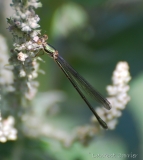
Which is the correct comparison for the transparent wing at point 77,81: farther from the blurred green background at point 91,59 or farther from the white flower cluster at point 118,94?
the blurred green background at point 91,59

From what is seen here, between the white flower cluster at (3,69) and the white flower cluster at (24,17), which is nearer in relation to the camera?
the white flower cluster at (24,17)

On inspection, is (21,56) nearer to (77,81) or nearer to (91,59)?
(77,81)

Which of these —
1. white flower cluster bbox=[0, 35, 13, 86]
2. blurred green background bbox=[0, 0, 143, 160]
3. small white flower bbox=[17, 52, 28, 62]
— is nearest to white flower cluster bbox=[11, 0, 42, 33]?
small white flower bbox=[17, 52, 28, 62]

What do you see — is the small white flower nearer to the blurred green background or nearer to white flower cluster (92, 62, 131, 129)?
white flower cluster (92, 62, 131, 129)

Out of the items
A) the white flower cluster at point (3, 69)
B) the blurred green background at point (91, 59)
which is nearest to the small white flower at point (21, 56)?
the white flower cluster at point (3, 69)

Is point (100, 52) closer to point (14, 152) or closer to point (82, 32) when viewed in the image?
point (82, 32)

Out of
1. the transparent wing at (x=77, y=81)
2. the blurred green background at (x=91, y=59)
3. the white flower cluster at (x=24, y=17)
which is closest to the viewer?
the white flower cluster at (x=24, y=17)
